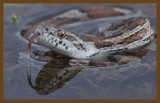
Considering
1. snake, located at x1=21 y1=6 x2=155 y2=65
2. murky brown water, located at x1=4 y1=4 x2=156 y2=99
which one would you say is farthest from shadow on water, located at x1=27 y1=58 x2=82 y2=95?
snake, located at x1=21 y1=6 x2=155 y2=65

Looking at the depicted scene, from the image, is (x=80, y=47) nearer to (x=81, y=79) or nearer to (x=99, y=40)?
(x=99, y=40)

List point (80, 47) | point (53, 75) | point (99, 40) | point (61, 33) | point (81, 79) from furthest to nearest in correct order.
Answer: point (99, 40) < point (80, 47) < point (61, 33) < point (53, 75) < point (81, 79)

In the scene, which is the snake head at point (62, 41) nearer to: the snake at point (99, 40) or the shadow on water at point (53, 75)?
the snake at point (99, 40)

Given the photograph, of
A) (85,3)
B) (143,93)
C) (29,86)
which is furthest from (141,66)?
(85,3)

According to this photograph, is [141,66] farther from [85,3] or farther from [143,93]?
[85,3]

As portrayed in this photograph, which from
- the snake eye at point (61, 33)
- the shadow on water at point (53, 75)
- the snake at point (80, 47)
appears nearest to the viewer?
the shadow on water at point (53, 75)

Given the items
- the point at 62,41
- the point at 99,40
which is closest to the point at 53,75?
the point at 62,41

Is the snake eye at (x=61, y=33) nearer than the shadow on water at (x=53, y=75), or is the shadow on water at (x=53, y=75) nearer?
the shadow on water at (x=53, y=75)

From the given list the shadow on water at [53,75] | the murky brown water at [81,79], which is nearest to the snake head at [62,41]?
the shadow on water at [53,75]

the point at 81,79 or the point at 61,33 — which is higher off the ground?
the point at 61,33

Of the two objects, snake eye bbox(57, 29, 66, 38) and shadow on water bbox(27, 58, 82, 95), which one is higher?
snake eye bbox(57, 29, 66, 38)

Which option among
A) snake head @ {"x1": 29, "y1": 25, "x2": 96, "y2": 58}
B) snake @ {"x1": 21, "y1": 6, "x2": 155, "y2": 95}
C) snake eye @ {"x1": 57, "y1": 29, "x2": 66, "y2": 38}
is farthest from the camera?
snake eye @ {"x1": 57, "y1": 29, "x2": 66, "y2": 38}

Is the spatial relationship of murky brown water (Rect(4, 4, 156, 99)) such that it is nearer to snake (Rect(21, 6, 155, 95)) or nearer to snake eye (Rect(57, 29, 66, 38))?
snake (Rect(21, 6, 155, 95))
